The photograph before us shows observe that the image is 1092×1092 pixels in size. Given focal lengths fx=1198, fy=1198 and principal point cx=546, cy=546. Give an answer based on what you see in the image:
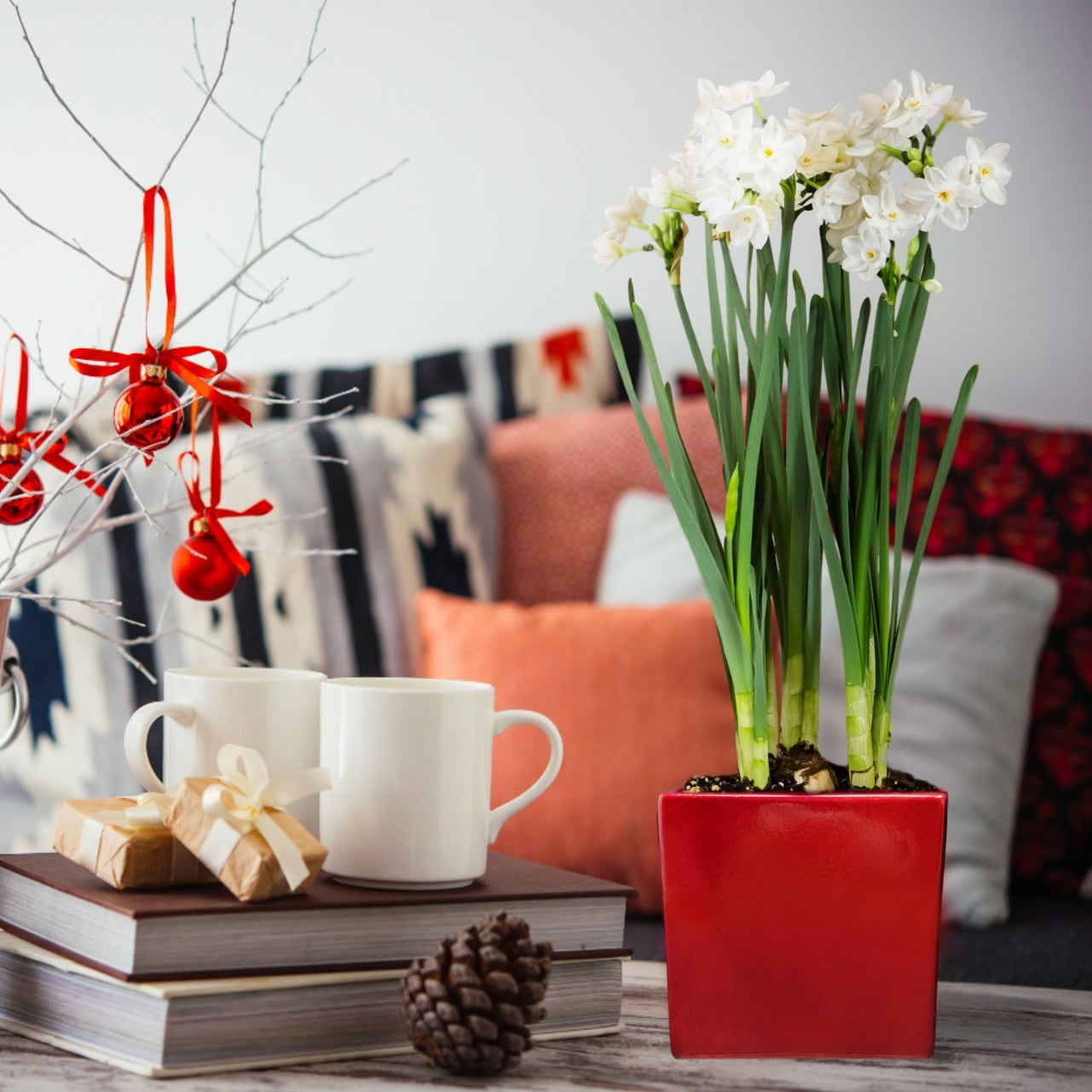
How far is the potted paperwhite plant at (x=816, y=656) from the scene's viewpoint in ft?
1.91

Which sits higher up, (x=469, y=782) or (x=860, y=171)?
(x=860, y=171)

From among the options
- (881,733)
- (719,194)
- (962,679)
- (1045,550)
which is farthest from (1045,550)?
(719,194)

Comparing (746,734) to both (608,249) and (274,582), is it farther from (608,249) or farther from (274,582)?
(274,582)

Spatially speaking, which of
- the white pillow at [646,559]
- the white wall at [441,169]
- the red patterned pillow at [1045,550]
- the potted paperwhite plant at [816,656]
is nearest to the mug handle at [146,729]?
the potted paperwhite plant at [816,656]

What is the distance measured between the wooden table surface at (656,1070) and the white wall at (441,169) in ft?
3.96

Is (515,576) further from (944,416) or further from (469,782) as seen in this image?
(469,782)

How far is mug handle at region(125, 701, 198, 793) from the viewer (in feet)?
1.98

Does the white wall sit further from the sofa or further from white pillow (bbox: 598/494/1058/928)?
white pillow (bbox: 598/494/1058/928)

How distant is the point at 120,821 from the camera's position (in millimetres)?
572

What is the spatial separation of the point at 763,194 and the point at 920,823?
0.32 m

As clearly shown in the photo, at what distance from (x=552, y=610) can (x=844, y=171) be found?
2.32ft

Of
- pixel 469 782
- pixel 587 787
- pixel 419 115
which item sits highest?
pixel 419 115

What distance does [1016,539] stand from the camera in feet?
4.57

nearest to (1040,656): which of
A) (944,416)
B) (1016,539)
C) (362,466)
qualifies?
(1016,539)
